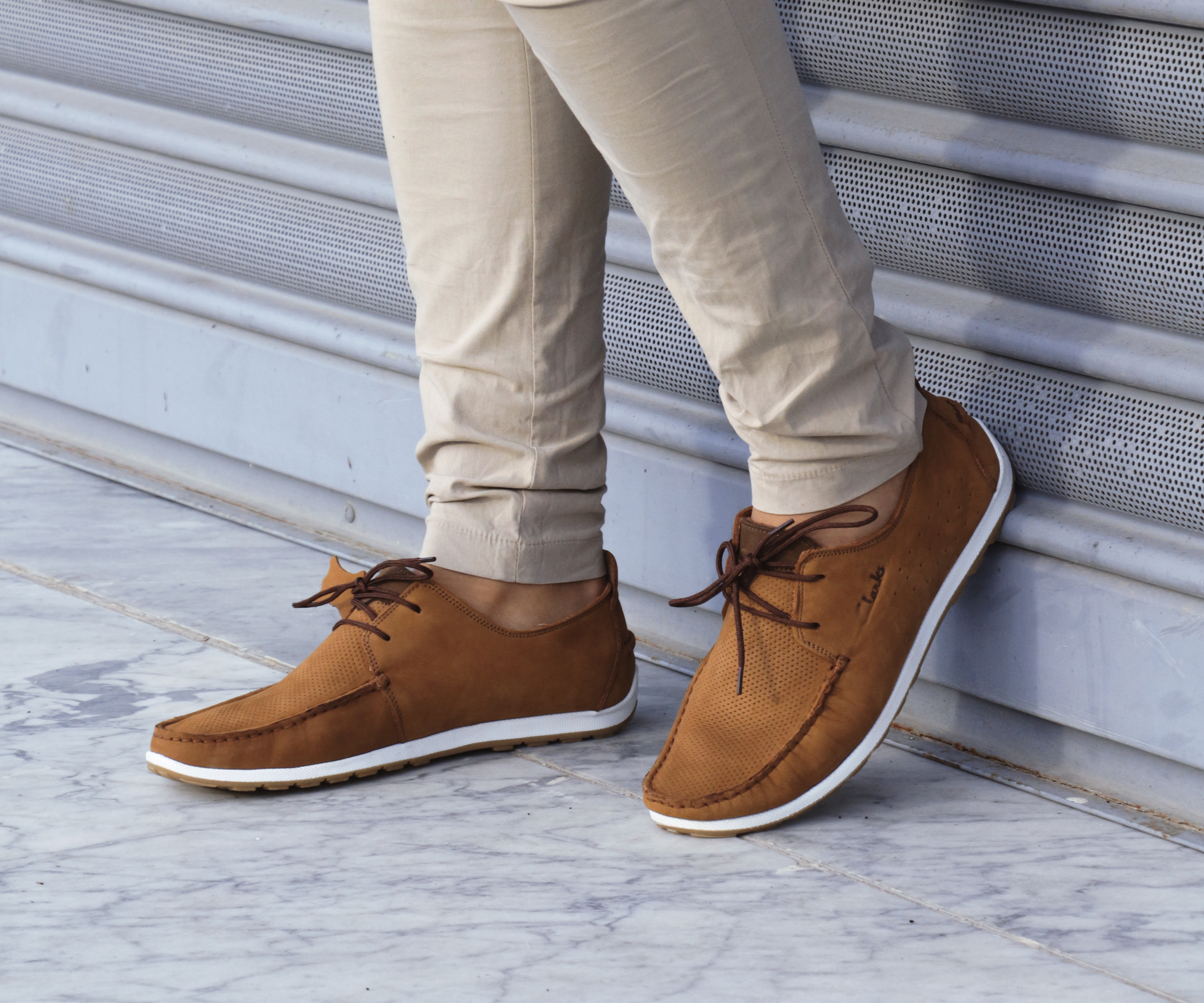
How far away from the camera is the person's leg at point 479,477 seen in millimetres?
1402

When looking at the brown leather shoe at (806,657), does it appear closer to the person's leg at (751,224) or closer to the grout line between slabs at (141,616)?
the person's leg at (751,224)

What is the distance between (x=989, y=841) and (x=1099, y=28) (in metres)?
0.68

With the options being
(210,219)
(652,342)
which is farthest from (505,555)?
(210,219)

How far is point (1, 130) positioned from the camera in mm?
2490

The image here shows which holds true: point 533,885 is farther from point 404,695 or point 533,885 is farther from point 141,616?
point 141,616

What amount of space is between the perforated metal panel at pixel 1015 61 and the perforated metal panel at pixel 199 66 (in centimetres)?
67

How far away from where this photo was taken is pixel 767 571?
1.39 metres

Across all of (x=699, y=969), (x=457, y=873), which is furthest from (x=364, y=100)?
(x=699, y=969)

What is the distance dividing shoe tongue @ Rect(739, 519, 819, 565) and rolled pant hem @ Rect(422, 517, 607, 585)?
0.19m

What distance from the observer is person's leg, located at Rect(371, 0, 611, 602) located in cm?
139

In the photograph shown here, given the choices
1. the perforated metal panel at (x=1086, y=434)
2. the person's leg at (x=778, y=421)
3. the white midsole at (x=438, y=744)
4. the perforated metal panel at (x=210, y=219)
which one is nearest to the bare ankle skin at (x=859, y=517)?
the person's leg at (x=778, y=421)

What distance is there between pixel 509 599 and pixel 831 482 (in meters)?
0.33

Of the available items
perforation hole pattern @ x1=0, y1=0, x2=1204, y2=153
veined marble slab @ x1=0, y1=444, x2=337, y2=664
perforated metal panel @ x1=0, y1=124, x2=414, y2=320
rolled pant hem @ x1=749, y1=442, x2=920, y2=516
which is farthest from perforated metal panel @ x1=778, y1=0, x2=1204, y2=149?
veined marble slab @ x1=0, y1=444, x2=337, y2=664

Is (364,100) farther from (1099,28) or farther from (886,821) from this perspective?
(886,821)
